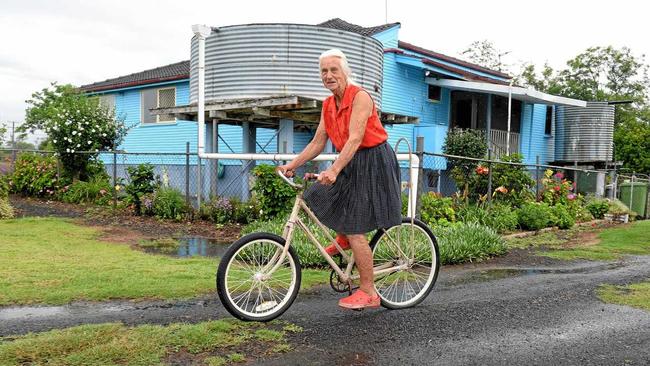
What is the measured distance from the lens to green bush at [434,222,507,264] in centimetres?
730

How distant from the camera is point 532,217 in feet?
37.4

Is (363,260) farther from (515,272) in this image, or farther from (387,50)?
(387,50)

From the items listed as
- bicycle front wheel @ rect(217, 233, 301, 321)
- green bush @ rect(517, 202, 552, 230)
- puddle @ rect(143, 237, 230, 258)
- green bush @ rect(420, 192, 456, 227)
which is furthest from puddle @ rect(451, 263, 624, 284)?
green bush @ rect(517, 202, 552, 230)

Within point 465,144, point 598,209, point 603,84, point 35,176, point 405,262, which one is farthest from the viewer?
point 603,84

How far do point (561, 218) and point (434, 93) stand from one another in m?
10.3

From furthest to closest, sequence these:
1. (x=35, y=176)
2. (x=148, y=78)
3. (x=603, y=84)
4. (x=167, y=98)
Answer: (x=603, y=84)
(x=148, y=78)
(x=167, y=98)
(x=35, y=176)

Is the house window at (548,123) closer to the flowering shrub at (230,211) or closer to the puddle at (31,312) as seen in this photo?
the flowering shrub at (230,211)

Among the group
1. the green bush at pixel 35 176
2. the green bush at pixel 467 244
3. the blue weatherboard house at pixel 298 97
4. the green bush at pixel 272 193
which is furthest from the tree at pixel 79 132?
the green bush at pixel 467 244

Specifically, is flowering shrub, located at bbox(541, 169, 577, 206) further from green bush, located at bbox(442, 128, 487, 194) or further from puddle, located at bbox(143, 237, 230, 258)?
puddle, located at bbox(143, 237, 230, 258)

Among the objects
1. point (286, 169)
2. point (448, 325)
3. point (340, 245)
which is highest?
point (286, 169)

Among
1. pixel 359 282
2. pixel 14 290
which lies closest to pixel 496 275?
pixel 359 282

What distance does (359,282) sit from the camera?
14.5 feet

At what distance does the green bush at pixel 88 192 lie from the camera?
14578 mm

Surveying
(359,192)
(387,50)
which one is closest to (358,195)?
(359,192)
